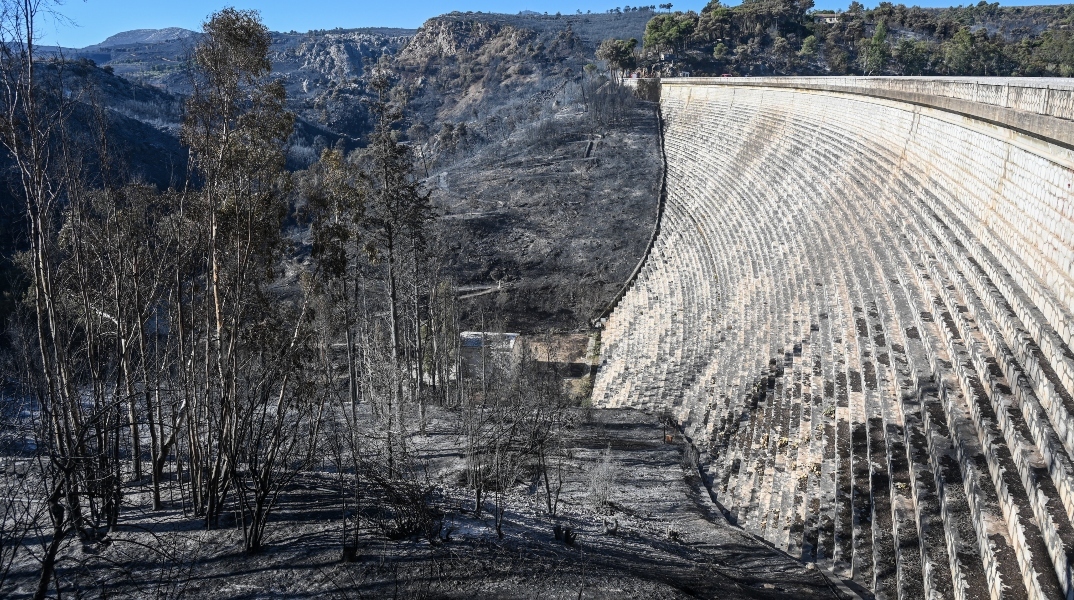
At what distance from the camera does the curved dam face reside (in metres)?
4.53

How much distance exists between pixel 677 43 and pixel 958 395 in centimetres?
4925

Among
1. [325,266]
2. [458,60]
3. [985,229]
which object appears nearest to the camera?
[985,229]

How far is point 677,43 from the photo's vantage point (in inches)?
1993

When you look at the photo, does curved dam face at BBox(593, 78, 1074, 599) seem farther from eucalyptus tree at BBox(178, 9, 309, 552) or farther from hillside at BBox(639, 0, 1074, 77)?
hillside at BBox(639, 0, 1074, 77)

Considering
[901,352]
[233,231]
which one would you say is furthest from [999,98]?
[233,231]

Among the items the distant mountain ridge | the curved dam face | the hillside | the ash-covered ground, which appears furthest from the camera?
the distant mountain ridge

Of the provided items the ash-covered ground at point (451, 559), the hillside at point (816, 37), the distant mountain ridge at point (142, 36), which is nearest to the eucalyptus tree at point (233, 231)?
the ash-covered ground at point (451, 559)

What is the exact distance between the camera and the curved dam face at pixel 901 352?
4.53m

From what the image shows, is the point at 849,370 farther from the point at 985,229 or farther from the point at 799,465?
the point at 985,229

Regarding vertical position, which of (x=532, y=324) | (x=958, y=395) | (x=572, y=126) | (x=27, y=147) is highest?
(x=572, y=126)

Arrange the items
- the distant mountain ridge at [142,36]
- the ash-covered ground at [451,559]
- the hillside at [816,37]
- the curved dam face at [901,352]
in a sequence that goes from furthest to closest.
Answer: the distant mountain ridge at [142,36] → the hillside at [816,37] → the ash-covered ground at [451,559] → the curved dam face at [901,352]

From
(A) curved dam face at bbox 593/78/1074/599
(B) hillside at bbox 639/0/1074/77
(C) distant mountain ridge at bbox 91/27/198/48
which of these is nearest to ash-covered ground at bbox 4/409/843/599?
(A) curved dam face at bbox 593/78/1074/599

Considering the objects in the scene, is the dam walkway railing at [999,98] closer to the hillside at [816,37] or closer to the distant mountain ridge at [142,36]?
the hillside at [816,37]

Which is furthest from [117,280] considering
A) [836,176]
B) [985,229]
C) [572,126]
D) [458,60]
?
[458,60]
